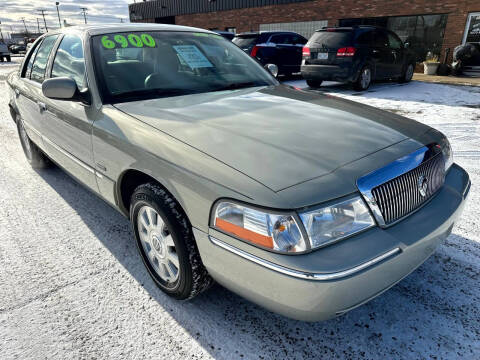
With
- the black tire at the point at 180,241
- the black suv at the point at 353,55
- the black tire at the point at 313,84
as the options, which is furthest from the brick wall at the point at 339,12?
the black tire at the point at 180,241

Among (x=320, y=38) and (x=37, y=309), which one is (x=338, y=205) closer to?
(x=37, y=309)

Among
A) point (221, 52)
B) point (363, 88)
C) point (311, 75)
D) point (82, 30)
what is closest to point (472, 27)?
point (363, 88)

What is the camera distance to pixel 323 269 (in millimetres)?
1405

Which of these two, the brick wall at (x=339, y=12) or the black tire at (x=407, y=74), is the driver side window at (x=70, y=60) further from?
the brick wall at (x=339, y=12)

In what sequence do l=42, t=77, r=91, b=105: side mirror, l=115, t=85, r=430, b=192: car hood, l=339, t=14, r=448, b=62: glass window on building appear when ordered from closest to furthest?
l=115, t=85, r=430, b=192: car hood < l=42, t=77, r=91, b=105: side mirror < l=339, t=14, r=448, b=62: glass window on building

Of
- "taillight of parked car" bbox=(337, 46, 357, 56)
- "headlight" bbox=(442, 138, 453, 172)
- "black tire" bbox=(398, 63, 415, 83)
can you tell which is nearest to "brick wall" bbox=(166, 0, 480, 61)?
"black tire" bbox=(398, 63, 415, 83)

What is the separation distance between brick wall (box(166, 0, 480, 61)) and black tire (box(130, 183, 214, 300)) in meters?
15.7

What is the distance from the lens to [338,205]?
154cm

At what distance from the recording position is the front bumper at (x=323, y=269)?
4.64 feet

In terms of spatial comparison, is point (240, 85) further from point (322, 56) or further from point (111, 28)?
point (322, 56)

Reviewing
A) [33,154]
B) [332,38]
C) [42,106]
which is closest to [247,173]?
[42,106]

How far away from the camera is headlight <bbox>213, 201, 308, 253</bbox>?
1467mm

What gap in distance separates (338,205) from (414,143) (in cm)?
Answer: 80

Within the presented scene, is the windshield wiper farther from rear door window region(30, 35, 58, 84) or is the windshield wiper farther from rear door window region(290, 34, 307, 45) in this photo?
rear door window region(290, 34, 307, 45)
